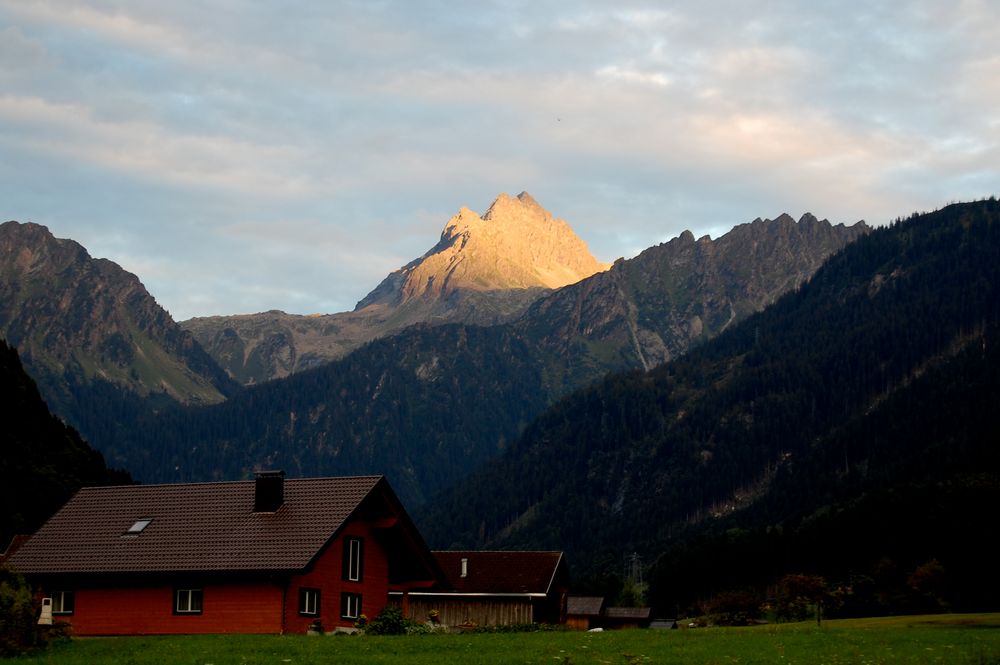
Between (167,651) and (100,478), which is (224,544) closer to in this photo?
(167,651)

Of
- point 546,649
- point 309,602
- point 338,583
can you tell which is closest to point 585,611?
point 338,583

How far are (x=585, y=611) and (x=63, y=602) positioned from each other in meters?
87.6

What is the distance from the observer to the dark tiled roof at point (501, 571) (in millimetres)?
94750

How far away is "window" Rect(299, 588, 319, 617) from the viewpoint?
59.9m

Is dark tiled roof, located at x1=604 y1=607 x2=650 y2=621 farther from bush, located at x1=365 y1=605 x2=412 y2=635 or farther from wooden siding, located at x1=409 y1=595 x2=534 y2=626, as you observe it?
bush, located at x1=365 y1=605 x2=412 y2=635

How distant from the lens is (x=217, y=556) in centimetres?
5912

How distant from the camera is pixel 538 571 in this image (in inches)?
3821

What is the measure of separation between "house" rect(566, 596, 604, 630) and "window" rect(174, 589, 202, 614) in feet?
265

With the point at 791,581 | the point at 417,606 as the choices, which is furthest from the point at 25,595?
the point at 791,581

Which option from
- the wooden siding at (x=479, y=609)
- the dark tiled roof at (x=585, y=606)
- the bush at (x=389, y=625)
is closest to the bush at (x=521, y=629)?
the bush at (x=389, y=625)

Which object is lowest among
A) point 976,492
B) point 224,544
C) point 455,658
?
point 455,658

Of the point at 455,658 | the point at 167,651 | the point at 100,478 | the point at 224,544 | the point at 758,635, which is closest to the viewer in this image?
the point at 455,658

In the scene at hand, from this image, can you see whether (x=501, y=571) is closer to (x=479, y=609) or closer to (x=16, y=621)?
(x=479, y=609)

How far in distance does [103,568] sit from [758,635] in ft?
87.9
